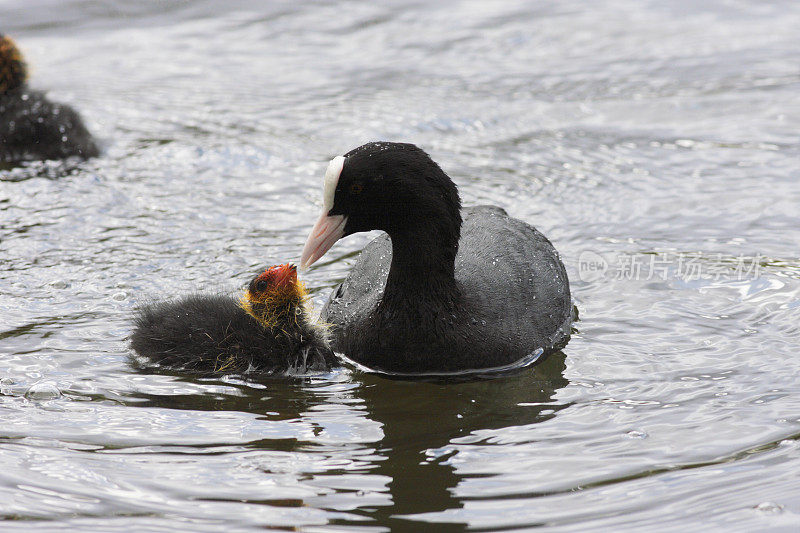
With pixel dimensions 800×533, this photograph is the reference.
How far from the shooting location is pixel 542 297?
5.20 meters

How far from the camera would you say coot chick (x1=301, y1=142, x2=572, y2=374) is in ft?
15.4

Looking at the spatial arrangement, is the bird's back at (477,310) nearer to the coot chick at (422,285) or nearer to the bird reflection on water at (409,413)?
the coot chick at (422,285)

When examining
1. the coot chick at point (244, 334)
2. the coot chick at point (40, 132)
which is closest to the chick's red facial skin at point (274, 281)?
the coot chick at point (244, 334)

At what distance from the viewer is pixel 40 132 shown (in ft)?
25.0

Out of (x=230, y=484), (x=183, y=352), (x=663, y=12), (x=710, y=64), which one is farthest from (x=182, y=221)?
(x=663, y=12)

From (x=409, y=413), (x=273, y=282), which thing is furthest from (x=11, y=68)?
(x=409, y=413)

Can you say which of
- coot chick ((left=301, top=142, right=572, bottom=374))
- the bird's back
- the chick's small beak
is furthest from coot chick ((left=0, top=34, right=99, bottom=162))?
the chick's small beak

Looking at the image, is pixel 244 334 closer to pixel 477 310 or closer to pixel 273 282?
pixel 273 282

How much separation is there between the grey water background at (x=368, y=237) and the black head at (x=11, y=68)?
2.09 feet

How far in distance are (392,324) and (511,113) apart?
3.82m

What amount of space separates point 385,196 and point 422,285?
0.45m

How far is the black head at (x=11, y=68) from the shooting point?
26.2ft

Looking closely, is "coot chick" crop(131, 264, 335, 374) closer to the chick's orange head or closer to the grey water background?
the chick's orange head

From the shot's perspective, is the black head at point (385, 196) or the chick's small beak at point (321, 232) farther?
the chick's small beak at point (321, 232)
